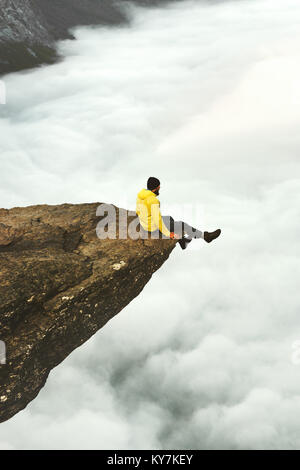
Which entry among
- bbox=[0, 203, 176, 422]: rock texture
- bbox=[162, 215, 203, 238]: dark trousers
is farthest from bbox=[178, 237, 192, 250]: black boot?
bbox=[0, 203, 176, 422]: rock texture

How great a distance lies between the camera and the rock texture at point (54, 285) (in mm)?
12211

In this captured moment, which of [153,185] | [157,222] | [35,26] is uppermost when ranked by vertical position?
[35,26]

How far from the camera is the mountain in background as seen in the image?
255 ft

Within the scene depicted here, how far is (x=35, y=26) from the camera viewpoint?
86.4m

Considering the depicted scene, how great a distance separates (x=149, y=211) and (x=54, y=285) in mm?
4433

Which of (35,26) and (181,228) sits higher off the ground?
(35,26)

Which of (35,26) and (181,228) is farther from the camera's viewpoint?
(35,26)

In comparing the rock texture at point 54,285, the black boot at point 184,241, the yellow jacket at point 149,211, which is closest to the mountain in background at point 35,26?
the rock texture at point 54,285

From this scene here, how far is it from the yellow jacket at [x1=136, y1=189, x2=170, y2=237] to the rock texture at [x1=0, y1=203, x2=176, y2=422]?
0.62 meters

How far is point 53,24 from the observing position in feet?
339

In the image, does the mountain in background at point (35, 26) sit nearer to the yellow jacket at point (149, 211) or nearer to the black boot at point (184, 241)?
the yellow jacket at point (149, 211)

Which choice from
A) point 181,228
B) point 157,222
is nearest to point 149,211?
point 157,222

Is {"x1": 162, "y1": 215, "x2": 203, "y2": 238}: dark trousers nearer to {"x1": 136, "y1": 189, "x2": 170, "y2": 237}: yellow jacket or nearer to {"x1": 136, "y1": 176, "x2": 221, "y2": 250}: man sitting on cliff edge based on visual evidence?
{"x1": 136, "y1": 176, "x2": 221, "y2": 250}: man sitting on cliff edge

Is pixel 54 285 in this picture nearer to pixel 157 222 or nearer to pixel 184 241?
pixel 157 222
